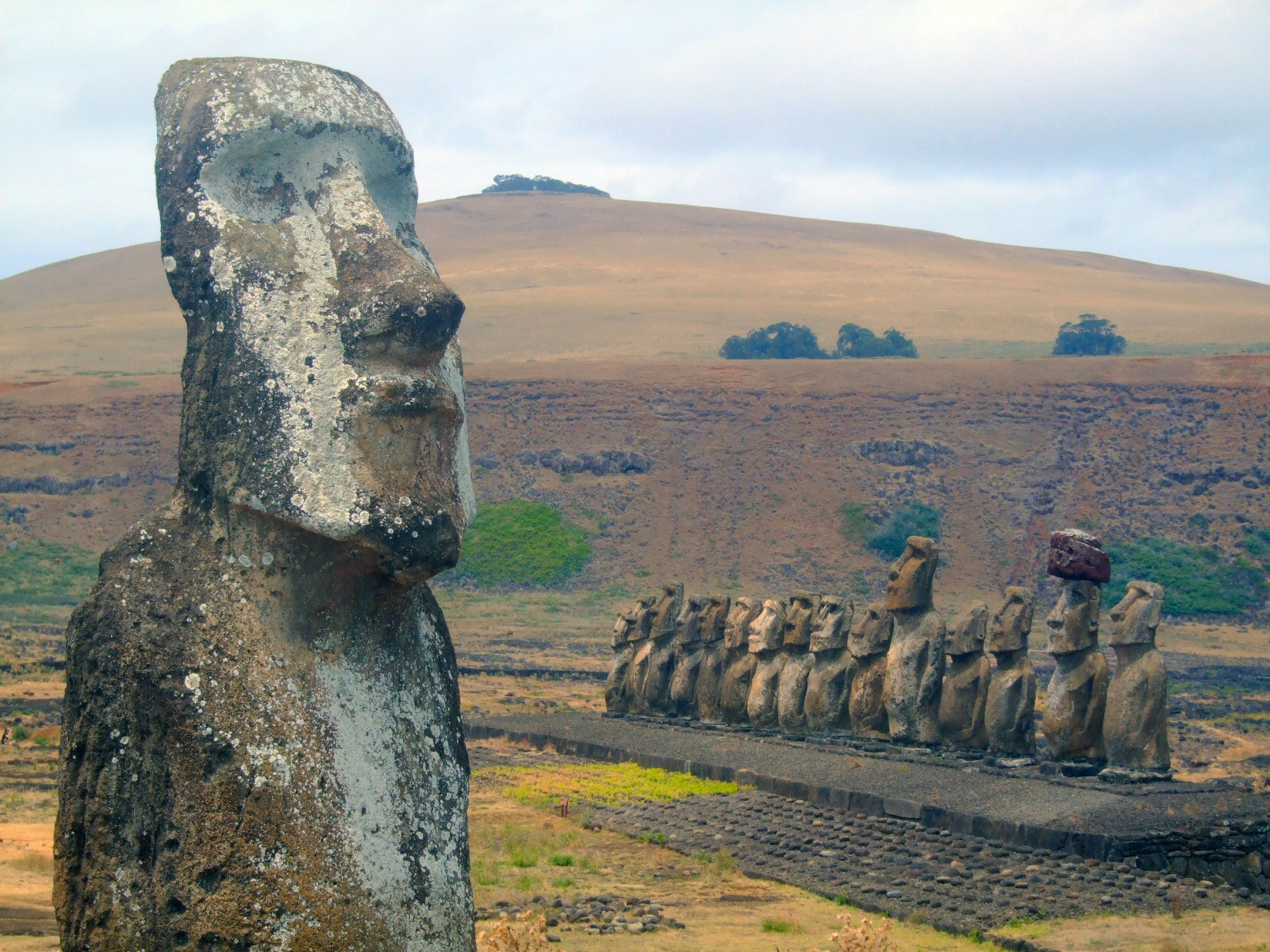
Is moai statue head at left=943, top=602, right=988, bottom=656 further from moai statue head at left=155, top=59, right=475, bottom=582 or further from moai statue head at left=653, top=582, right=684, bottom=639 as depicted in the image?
moai statue head at left=155, top=59, right=475, bottom=582

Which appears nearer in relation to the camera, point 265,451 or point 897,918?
point 265,451

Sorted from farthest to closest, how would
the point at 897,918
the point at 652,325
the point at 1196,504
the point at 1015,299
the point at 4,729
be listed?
the point at 1015,299
the point at 652,325
the point at 1196,504
the point at 4,729
the point at 897,918

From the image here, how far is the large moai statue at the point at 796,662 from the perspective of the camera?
19359 mm

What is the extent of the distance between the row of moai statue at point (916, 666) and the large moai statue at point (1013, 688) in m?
0.02

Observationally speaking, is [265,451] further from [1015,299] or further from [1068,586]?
[1015,299]

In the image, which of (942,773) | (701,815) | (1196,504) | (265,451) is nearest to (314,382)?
(265,451)

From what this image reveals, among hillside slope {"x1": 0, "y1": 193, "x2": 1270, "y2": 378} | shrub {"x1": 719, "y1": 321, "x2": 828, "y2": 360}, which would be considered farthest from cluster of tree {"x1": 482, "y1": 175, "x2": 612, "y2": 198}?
shrub {"x1": 719, "y1": 321, "x2": 828, "y2": 360}

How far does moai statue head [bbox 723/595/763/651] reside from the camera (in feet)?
68.2

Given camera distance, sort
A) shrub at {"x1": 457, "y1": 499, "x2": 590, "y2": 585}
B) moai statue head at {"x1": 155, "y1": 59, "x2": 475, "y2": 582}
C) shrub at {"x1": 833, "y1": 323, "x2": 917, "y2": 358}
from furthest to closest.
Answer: shrub at {"x1": 833, "y1": 323, "x2": 917, "y2": 358}
shrub at {"x1": 457, "y1": 499, "x2": 590, "y2": 585}
moai statue head at {"x1": 155, "y1": 59, "x2": 475, "y2": 582}

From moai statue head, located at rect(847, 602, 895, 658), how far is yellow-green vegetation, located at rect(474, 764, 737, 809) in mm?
2716

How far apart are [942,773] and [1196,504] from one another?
123ft

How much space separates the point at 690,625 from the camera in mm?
21969

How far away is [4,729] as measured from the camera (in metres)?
19.3

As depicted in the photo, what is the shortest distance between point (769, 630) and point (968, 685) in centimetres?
360
